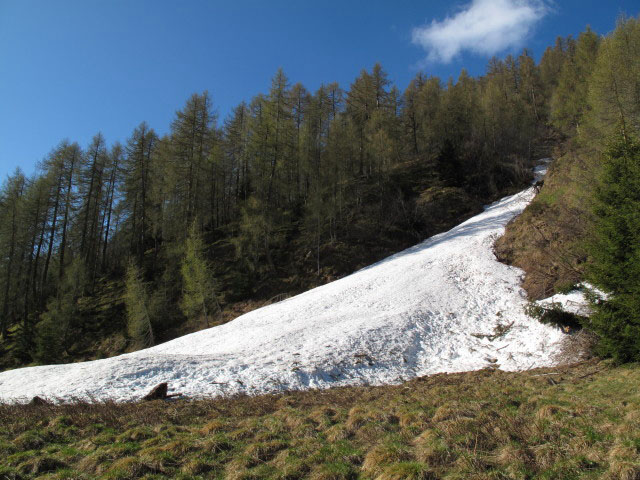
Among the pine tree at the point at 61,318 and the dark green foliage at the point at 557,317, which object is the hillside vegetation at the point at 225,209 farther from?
the dark green foliage at the point at 557,317

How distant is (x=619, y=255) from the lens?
10023mm

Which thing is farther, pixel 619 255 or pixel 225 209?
pixel 225 209

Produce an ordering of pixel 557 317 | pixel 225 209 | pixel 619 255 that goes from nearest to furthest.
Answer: pixel 619 255
pixel 557 317
pixel 225 209

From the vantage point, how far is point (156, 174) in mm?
41031

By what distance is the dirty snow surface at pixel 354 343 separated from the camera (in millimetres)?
11977

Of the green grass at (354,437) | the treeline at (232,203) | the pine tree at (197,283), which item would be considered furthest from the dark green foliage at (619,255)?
the pine tree at (197,283)

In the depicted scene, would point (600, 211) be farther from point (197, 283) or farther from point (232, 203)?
point (232, 203)

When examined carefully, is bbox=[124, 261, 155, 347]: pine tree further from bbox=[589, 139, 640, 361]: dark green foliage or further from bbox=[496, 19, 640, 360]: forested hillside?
bbox=[589, 139, 640, 361]: dark green foliage

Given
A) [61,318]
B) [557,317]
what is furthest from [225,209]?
[557,317]

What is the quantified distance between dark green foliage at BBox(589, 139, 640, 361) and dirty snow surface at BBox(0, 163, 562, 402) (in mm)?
3036

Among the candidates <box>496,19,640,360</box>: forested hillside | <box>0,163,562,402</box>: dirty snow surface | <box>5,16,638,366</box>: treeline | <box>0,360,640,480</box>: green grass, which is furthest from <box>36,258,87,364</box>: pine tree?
<box>496,19,640,360</box>: forested hillside

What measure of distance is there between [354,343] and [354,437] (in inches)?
362

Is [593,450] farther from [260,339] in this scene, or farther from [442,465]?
[260,339]

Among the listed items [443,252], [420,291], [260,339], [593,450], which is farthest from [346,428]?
[443,252]
